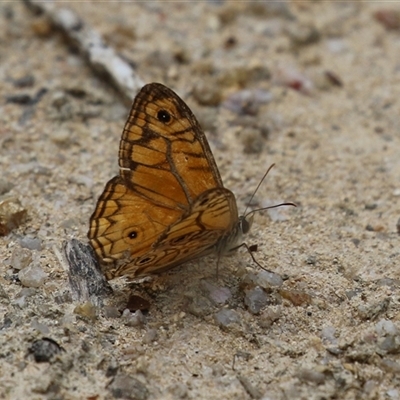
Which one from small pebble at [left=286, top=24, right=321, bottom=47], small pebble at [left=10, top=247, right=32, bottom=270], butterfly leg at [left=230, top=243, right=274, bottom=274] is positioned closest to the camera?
small pebble at [left=10, top=247, right=32, bottom=270]

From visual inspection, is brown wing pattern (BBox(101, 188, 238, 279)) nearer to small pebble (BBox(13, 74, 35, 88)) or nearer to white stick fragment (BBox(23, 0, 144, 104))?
white stick fragment (BBox(23, 0, 144, 104))

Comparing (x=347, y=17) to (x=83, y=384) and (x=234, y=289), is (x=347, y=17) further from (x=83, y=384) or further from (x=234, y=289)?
(x=83, y=384)

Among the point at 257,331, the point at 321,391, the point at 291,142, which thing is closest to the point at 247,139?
the point at 291,142

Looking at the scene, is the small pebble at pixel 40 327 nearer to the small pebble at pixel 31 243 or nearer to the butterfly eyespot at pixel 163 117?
the small pebble at pixel 31 243

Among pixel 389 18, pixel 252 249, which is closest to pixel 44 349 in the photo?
pixel 252 249

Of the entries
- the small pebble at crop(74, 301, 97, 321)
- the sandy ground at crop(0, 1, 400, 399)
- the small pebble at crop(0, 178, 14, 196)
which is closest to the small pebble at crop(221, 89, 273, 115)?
the sandy ground at crop(0, 1, 400, 399)

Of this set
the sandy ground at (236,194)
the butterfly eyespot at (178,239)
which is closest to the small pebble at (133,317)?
the sandy ground at (236,194)
